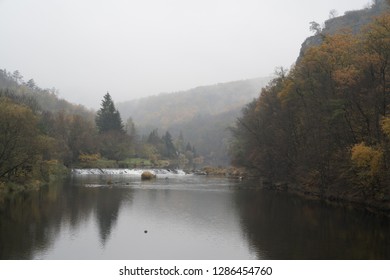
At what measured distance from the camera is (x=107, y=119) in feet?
466

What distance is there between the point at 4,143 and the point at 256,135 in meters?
39.5

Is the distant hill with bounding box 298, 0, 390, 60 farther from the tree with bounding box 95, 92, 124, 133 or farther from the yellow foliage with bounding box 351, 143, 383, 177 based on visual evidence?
the yellow foliage with bounding box 351, 143, 383, 177

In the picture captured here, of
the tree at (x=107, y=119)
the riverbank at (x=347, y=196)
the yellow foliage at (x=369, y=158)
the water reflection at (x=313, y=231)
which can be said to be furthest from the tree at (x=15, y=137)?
the tree at (x=107, y=119)

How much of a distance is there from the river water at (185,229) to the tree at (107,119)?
9413 centimetres

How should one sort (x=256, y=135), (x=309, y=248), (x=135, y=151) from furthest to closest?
(x=135, y=151)
(x=256, y=135)
(x=309, y=248)

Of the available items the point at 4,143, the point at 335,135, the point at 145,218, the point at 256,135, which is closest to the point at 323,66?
the point at 335,135

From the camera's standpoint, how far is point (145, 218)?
35.8 meters

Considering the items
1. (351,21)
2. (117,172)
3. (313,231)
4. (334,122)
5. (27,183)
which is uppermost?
(351,21)

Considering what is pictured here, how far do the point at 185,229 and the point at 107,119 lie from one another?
11514cm

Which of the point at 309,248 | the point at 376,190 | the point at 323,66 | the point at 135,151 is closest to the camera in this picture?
the point at 309,248

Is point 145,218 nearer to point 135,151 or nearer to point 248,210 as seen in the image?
point 248,210

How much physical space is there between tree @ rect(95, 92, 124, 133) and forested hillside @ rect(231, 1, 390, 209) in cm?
7781

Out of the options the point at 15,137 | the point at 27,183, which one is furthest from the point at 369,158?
the point at 27,183

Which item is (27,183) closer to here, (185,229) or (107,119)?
(185,229)
